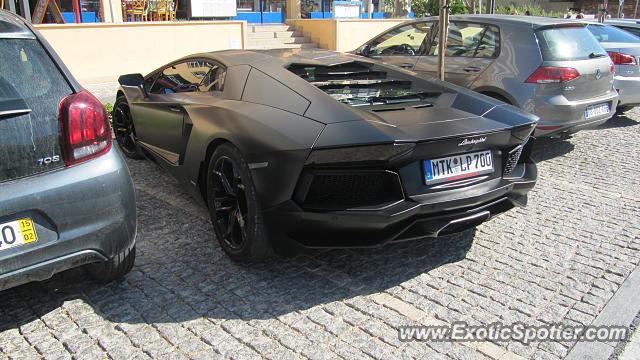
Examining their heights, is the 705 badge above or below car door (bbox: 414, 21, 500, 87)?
below

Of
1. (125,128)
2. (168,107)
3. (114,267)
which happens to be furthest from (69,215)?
(125,128)

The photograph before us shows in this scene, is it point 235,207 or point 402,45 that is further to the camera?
point 402,45

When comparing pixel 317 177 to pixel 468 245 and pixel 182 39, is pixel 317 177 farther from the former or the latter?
pixel 182 39

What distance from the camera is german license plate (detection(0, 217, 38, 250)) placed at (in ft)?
7.91

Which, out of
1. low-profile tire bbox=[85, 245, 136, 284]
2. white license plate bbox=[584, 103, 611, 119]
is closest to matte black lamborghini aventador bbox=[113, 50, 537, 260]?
low-profile tire bbox=[85, 245, 136, 284]

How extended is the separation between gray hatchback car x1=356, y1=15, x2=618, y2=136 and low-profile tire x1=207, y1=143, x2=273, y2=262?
3638 millimetres

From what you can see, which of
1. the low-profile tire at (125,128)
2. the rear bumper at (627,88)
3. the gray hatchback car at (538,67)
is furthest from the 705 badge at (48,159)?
the rear bumper at (627,88)

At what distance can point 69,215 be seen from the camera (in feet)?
8.45

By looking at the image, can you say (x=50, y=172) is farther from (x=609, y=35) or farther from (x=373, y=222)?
(x=609, y=35)

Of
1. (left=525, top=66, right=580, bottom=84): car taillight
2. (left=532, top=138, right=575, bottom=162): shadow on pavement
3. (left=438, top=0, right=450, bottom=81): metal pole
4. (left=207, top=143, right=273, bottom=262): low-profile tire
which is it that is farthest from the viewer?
(left=532, top=138, right=575, bottom=162): shadow on pavement

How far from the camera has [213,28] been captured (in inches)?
532

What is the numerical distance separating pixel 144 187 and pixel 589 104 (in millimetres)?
4754

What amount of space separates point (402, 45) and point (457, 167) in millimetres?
4625

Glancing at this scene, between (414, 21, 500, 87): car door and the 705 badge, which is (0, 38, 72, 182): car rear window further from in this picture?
(414, 21, 500, 87): car door
